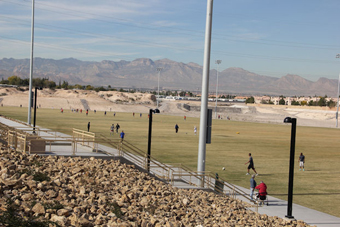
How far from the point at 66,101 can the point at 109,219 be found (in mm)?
136638

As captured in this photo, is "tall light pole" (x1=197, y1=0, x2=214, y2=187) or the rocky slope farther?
"tall light pole" (x1=197, y1=0, x2=214, y2=187)

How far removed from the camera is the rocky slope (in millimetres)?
9375

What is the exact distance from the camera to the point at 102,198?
10.9 metres

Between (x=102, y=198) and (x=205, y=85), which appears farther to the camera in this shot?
(x=205, y=85)

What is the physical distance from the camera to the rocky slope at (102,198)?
30.8 ft

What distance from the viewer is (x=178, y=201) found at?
12844mm

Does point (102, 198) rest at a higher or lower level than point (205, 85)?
lower

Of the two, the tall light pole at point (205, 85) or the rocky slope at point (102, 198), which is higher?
the tall light pole at point (205, 85)

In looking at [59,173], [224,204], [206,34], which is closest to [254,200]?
[224,204]

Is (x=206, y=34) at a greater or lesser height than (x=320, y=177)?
greater

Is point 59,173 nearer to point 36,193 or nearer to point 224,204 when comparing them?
point 36,193

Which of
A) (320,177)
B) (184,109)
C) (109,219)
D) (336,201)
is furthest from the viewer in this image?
(184,109)

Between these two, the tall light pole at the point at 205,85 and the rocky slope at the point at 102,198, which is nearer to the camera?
the rocky slope at the point at 102,198

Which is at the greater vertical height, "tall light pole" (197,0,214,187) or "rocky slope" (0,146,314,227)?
"tall light pole" (197,0,214,187)
